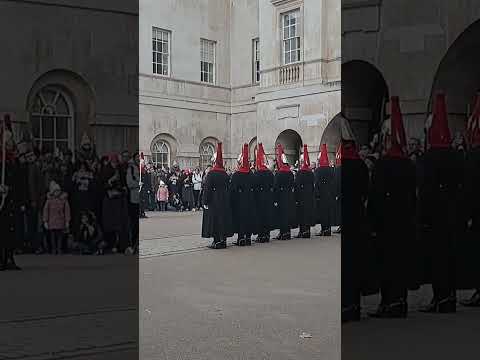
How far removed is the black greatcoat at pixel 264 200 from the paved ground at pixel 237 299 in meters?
0.41

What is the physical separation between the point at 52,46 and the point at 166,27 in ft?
60.7

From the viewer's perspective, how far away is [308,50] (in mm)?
18453

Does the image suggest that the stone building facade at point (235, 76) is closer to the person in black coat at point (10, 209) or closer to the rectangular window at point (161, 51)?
the rectangular window at point (161, 51)

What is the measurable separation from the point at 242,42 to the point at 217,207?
575 centimetres

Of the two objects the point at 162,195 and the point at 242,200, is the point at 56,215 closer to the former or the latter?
the point at 242,200

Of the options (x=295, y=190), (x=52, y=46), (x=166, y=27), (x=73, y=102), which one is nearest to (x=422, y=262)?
(x=73, y=102)

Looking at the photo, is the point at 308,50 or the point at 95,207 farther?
the point at 308,50

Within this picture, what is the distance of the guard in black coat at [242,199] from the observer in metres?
12.6

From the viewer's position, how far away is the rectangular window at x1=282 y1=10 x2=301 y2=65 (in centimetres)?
1709

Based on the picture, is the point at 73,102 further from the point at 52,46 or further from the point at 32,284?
the point at 32,284

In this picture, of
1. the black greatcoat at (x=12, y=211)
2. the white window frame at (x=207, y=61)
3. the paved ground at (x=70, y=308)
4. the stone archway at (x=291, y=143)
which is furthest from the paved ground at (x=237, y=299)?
the white window frame at (x=207, y=61)

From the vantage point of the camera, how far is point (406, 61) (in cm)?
324

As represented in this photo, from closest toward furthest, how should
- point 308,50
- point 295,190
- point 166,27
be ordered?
point 295,190
point 308,50
point 166,27

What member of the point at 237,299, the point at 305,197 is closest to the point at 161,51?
the point at 305,197
